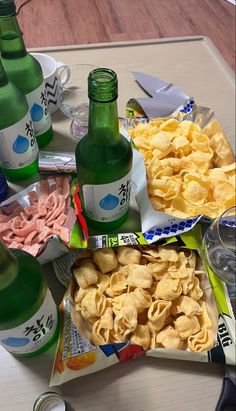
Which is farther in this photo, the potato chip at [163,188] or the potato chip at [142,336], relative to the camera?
the potato chip at [163,188]

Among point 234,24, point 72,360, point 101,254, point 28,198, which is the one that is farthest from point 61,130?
point 234,24

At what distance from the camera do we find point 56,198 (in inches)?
20.0

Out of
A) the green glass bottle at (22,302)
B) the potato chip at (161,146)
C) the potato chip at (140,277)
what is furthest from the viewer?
the potato chip at (161,146)

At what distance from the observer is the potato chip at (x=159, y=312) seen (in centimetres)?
42

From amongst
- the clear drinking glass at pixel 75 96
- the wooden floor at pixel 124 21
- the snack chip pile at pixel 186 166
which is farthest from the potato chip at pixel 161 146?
the wooden floor at pixel 124 21

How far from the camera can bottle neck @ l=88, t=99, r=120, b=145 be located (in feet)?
1.34

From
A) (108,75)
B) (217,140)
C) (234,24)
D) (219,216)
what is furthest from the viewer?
(234,24)

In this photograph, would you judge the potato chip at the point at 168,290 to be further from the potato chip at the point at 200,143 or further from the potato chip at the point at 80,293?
the potato chip at the point at 200,143

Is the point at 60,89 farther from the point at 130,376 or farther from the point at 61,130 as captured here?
the point at 130,376

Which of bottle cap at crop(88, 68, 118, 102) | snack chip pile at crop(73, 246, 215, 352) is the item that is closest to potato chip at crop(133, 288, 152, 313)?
snack chip pile at crop(73, 246, 215, 352)

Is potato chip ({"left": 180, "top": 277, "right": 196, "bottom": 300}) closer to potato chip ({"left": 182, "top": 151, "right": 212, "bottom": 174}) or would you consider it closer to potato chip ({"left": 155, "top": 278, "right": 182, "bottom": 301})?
potato chip ({"left": 155, "top": 278, "right": 182, "bottom": 301})

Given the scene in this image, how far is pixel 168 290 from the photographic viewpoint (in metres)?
0.44

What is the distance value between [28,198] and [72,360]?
9.2 inches

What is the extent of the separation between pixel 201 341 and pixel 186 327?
2cm
